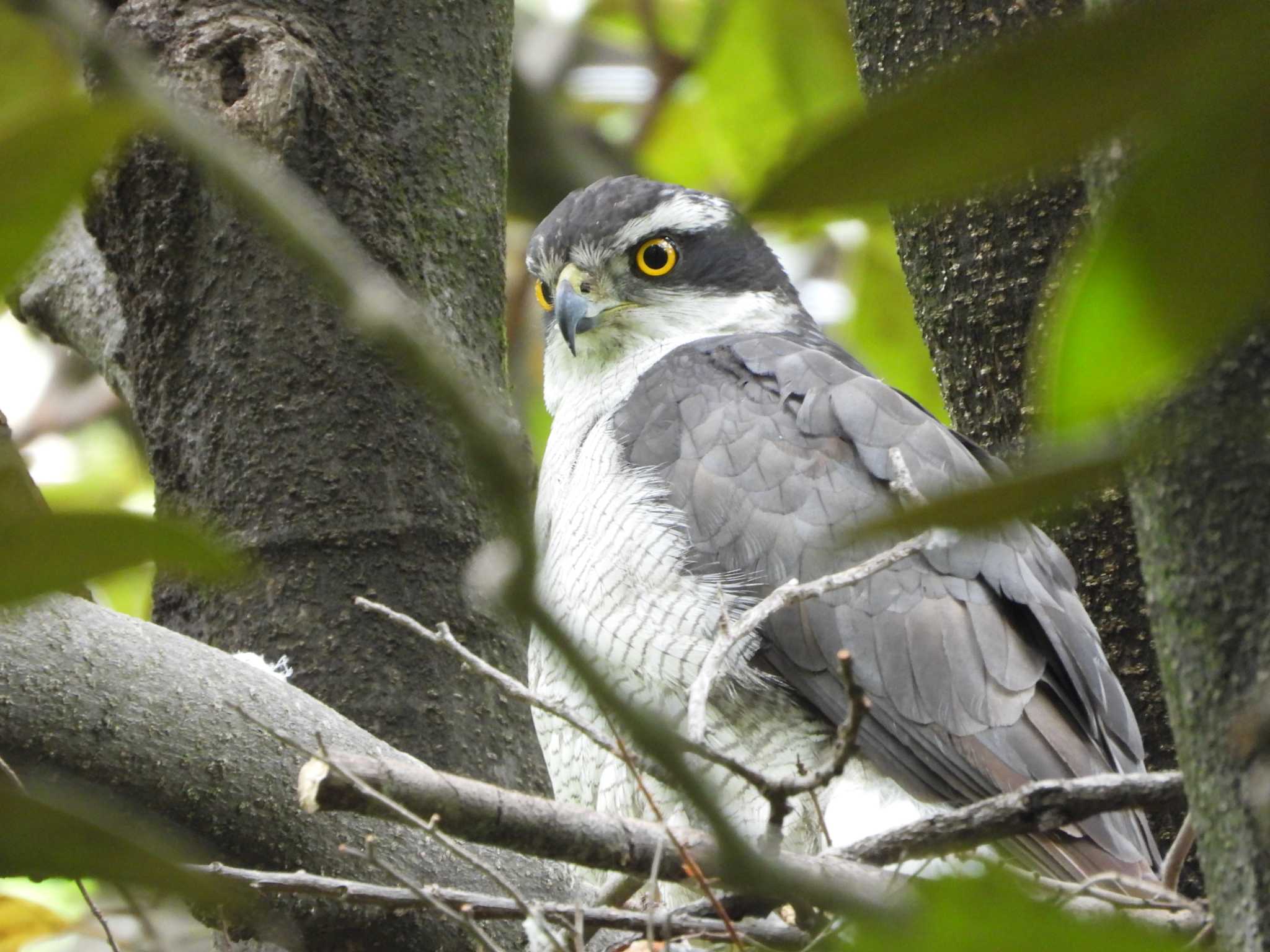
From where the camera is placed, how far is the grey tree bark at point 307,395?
298 cm

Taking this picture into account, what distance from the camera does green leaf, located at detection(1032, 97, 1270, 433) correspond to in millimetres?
526

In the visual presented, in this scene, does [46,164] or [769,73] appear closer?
[46,164]

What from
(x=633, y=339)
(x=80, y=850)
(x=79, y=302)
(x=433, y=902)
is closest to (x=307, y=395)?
(x=79, y=302)

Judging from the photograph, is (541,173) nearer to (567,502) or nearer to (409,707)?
(567,502)

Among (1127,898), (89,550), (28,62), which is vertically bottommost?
(1127,898)

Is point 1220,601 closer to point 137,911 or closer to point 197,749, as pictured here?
point 137,911

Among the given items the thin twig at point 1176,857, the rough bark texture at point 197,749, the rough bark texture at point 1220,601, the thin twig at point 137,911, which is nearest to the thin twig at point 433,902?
the rough bark texture at point 197,749

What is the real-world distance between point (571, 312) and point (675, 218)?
0.42m

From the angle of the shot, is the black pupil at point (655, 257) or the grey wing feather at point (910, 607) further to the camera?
the black pupil at point (655, 257)

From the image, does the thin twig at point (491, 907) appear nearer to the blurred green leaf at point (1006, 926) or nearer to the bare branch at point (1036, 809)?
the bare branch at point (1036, 809)

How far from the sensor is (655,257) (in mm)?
4152

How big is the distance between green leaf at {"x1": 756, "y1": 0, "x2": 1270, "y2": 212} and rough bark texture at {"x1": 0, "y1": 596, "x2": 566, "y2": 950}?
1.83 m

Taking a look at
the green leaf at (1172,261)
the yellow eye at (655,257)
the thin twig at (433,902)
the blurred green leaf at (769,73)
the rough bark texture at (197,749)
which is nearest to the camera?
the green leaf at (1172,261)

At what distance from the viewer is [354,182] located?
122 inches
